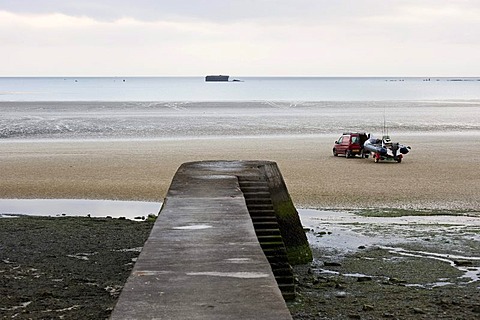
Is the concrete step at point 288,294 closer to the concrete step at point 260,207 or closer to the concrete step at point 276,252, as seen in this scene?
the concrete step at point 276,252

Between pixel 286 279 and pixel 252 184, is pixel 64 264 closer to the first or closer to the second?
pixel 252 184

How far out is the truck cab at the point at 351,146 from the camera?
3372 centimetres

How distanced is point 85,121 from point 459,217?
46.7 m

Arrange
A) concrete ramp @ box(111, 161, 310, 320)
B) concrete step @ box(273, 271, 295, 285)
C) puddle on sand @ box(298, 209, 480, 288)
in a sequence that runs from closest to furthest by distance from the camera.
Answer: concrete ramp @ box(111, 161, 310, 320) → concrete step @ box(273, 271, 295, 285) → puddle on sand @ box(298, 209, 480, 288)

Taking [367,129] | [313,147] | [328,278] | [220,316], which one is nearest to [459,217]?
[328,278]

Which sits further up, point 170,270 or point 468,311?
point 170,270

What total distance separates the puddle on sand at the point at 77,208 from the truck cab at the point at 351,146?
13987 mm

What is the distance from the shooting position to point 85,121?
62.3m

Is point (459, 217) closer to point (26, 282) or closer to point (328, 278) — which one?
point (328, 278)

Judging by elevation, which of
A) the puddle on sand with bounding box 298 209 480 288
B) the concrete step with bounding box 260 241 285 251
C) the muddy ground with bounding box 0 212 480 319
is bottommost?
the puddle on sand with bounding box 298 209 480 288

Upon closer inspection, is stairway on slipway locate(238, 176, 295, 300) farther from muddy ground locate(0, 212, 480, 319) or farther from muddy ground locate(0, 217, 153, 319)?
muddy ground locate(0, 217, 153, 319)

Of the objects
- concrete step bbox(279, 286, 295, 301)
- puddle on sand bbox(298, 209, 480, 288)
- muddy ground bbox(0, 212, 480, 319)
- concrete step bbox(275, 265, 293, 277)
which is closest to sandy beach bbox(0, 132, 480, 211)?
puddle on sand bbox(298, 209, 480, 288)

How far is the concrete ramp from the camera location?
21.6 feet

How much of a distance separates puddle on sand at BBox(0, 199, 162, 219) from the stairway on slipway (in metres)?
5.76
